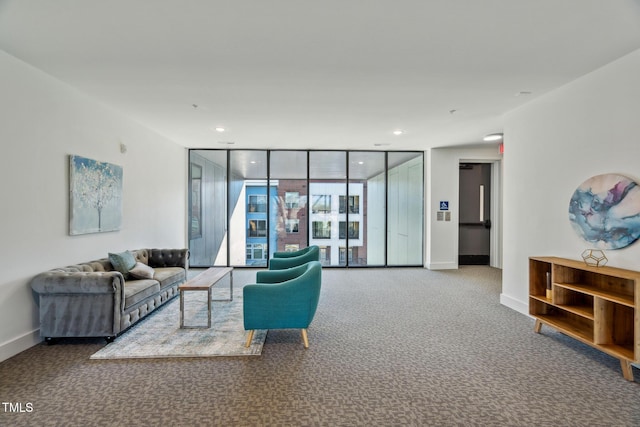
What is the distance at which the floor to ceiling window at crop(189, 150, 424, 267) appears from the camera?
24.8ft

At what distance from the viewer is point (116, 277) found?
3.23 meters

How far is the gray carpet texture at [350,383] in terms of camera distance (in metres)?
2.15

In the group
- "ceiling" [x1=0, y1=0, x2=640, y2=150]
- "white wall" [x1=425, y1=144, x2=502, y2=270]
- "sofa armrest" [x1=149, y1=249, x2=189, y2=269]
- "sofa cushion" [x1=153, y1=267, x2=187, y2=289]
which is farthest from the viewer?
"white wall" [x1=425, y1=144, x2=502, y2=270]

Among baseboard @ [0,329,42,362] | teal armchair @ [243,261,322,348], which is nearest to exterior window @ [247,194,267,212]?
teal armchair @ [243,261,322,348]

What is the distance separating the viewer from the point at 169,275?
458 centimetres

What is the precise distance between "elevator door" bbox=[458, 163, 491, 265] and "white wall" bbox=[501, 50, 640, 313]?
3.56m

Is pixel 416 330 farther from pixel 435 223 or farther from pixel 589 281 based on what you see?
pixel 435 223

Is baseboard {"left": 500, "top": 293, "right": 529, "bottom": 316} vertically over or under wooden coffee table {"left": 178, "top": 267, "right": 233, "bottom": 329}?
under

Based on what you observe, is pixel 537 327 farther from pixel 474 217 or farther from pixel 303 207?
pixel 303 207

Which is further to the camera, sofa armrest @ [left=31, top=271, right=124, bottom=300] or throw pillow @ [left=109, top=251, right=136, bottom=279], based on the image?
throw pillow @ [left=109, top=251, right=136, bottom=279]

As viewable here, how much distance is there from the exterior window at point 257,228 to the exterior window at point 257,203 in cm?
28

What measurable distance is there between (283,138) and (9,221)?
4.31 meters

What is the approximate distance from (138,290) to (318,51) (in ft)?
11.1

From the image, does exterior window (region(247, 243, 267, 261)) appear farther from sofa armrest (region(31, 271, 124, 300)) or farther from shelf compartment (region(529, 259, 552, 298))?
shelf compartment (region(529, 259, 552, 298))
